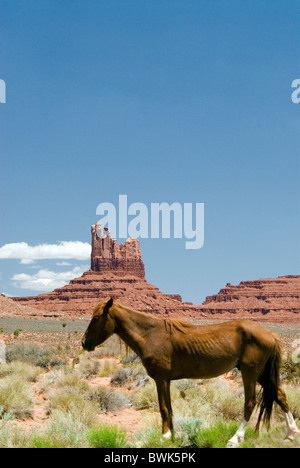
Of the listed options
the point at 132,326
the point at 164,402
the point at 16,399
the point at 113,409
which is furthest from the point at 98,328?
the point at 113,409

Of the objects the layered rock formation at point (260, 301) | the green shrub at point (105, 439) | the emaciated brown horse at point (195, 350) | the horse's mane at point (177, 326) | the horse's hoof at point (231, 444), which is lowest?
the green shrub at point (105, 439)

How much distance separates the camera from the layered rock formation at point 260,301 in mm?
158750

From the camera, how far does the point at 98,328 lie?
6.45m

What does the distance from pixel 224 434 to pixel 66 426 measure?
8.80 feet

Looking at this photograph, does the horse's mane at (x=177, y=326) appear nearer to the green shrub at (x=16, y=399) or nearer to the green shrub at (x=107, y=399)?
the green shrub at (x=16, y=399)

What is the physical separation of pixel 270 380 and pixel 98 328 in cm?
244

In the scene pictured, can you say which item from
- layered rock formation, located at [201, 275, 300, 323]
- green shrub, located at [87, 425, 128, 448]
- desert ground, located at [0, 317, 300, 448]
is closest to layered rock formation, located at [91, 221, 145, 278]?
layered rock formation, located at [201, 275, 300, 323]

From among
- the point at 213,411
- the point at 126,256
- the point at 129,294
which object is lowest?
the point at 213,411

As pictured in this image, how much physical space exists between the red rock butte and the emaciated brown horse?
448 feet

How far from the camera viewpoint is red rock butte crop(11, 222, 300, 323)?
153m

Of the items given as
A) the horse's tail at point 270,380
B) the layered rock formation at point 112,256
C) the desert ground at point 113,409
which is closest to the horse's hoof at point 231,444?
the desert ground at point 113,409

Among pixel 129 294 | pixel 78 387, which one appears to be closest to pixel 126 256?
pixel 129 294

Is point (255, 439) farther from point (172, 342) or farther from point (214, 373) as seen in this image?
point (172, 342)
